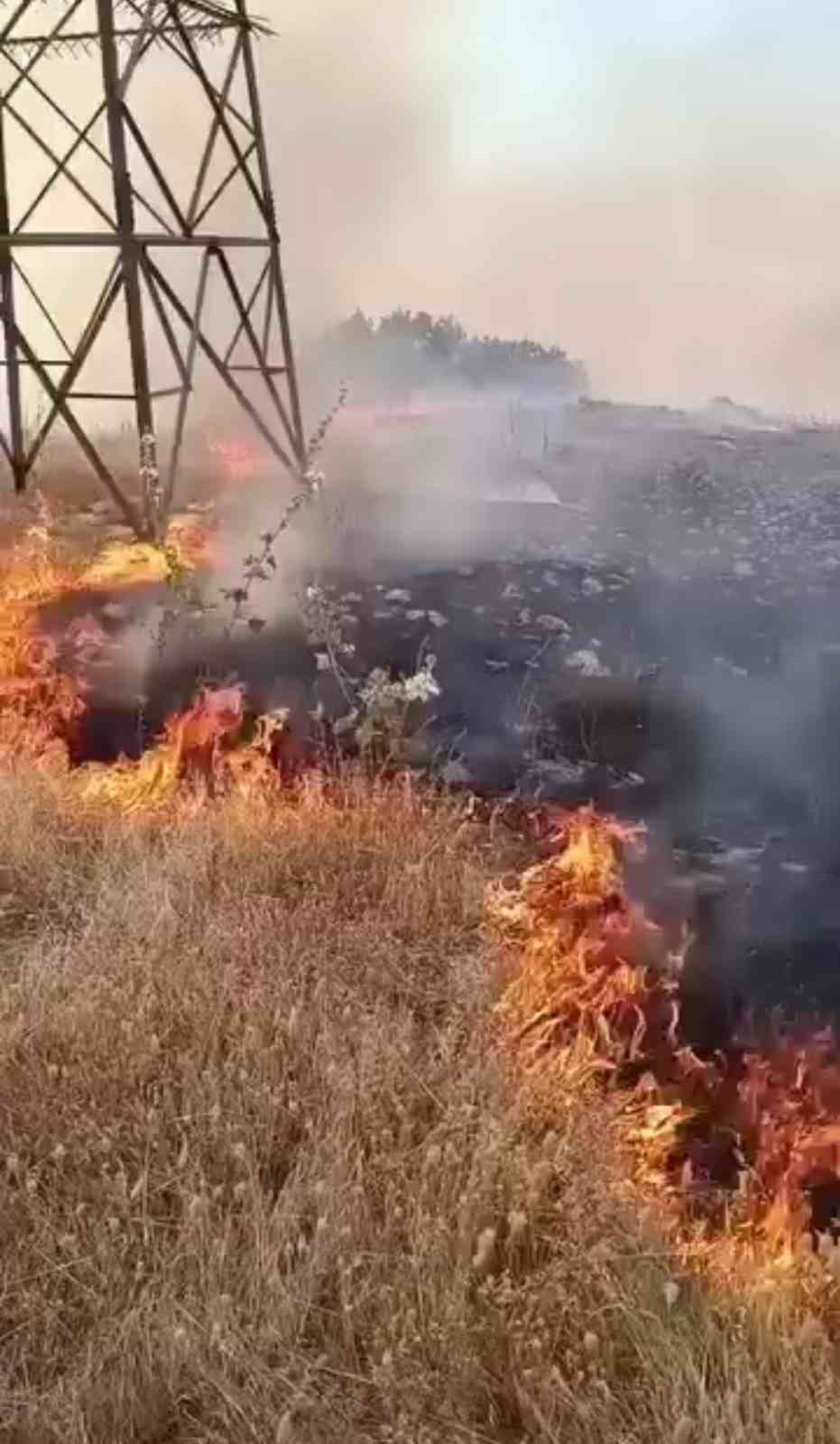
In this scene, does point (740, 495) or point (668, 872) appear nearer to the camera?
point (668, 872)

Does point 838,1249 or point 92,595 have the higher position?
point 838,1249

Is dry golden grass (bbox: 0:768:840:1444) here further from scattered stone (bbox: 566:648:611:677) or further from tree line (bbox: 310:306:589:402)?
tree line (bbox: 310:306:589:402)

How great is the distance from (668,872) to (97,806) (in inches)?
84.6

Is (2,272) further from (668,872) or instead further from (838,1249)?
(838,1249)

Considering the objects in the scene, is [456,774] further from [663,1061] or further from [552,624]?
[552,624]

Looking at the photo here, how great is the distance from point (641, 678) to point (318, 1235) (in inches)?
207

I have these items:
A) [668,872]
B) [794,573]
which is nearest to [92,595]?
[668,872]

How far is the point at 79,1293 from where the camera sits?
275 centimetres

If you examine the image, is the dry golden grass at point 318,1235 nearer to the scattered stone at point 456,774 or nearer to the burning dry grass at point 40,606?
the scattered stone at point 456,774

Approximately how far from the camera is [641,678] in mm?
7688

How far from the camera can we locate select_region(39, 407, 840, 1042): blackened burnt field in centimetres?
539

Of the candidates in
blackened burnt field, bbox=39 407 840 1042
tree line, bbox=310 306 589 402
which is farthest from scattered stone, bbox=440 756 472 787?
tree line, bbox=310 306 589 402

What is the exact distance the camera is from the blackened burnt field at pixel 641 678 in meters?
5.39

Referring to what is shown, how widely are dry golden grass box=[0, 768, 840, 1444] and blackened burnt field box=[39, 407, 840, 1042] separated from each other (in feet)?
4.57
